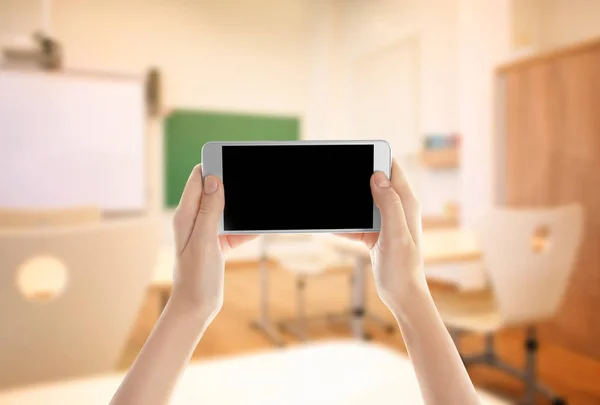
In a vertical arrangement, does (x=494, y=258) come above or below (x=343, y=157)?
below

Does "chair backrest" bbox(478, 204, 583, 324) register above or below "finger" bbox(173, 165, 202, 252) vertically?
below

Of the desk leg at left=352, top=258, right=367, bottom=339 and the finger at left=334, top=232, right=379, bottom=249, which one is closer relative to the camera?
the finger at left=334, top=232, right=379, bottom=249

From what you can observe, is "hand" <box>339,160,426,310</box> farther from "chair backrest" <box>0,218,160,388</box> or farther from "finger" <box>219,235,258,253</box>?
"chair backrest" <box>0,218,160,388</box>

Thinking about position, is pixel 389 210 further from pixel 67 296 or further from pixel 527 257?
pixel 527 257

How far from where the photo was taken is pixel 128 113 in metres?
4.45

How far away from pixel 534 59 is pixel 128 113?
3.52 meters

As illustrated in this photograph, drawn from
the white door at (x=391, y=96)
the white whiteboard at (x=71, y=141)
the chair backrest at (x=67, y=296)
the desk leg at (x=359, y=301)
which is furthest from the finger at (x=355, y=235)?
the white whiteboard at (x=71, y=141)

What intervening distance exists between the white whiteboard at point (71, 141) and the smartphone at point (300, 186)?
4.28 metres

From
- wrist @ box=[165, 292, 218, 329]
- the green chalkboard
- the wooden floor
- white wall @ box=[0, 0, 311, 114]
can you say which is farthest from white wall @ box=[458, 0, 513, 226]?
wrist @ box=[165, 292, 218, 329]

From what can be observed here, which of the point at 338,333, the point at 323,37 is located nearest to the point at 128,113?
the point at 323,37

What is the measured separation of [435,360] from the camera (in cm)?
29

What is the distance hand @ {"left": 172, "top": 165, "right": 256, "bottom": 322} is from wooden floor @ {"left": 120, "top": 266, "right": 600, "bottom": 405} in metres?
0.85

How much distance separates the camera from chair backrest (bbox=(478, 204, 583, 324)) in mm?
1527

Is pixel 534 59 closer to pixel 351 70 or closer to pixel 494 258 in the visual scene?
pixel 494 258
